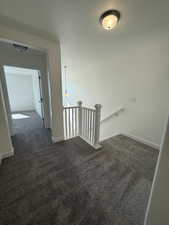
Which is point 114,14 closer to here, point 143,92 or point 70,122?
point 143,92

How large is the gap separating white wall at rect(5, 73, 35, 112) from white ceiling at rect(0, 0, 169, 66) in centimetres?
541

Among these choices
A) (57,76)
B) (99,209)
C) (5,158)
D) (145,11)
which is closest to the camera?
(99,209)

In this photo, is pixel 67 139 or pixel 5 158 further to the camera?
pixel 67 139

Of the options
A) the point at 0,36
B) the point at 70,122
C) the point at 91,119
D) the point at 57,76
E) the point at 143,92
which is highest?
the point at 0,36

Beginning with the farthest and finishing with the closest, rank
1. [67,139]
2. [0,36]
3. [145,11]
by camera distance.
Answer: [67,139], [0,36], [145,11]

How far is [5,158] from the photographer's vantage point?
6.61 feet

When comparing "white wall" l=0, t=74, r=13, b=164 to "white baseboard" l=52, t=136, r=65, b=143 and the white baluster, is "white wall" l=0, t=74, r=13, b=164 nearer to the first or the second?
"white baseboard" l=52, t=136, r=65, b=143

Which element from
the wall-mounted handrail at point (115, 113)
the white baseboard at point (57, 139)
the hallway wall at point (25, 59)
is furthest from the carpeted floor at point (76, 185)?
the hallway wall at point (25, 59)

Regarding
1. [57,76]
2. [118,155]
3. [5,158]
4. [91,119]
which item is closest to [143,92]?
[91,119]

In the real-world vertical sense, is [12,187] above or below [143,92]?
below

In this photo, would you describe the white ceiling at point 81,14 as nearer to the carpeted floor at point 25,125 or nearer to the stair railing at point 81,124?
the stair railing at point 81,124

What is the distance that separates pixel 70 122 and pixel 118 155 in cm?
156

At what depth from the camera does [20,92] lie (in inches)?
251

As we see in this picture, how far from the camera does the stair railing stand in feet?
7.82
